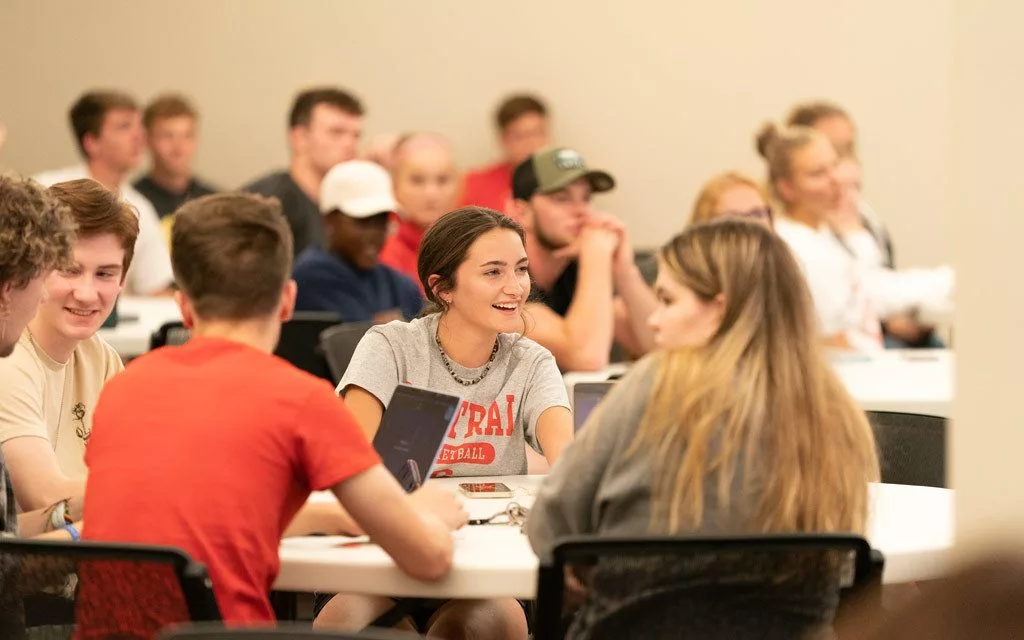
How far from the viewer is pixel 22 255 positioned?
2168mm

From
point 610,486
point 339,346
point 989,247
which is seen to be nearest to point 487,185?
point 339,346

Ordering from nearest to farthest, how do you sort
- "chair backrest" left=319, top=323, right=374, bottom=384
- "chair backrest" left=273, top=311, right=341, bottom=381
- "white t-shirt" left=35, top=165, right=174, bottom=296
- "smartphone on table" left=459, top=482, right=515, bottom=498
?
"smartphone on table" left=459, top=482, right=515, bottom=498 → "chair backrest" left=319, top=323, right=374, bottom=384 → "chair backrest" left=273, top=311, right=341, bottom=381 → "white t-shirt" left=35, top=165, right=174, bottom=296

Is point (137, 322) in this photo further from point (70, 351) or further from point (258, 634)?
point (258, 634)

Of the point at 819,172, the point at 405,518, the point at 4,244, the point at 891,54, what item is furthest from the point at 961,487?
the point at 891,54

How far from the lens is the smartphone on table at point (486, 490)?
8.78 ft

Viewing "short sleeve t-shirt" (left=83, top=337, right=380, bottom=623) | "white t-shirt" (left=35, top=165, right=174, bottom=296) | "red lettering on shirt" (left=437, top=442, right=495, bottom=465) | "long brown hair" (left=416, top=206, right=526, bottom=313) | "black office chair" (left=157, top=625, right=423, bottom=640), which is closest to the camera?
"black office chair" (left=157, top=625, right=423, bottom=640)

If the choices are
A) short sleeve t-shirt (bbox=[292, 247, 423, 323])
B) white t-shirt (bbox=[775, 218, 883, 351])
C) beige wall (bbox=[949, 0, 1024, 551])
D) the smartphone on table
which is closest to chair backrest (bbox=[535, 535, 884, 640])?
beige wall (bbox=[949, 0, 1024, 551])

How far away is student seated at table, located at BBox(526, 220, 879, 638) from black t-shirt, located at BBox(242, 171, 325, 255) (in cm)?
471

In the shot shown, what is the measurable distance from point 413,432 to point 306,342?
2.16 m

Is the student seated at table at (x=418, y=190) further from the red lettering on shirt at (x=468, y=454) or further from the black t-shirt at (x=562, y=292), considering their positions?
the red lettering on shirt at (x=468, y=454)

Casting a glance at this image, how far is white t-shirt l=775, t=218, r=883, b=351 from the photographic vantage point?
5.21m

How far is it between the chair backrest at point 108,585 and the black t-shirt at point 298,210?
4.81 m

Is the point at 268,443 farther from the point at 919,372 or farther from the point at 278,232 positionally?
the point at 919,372

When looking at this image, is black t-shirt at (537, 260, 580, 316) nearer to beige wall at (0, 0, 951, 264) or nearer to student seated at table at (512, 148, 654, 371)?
student seated at table at (512, 148, 654, 371)
